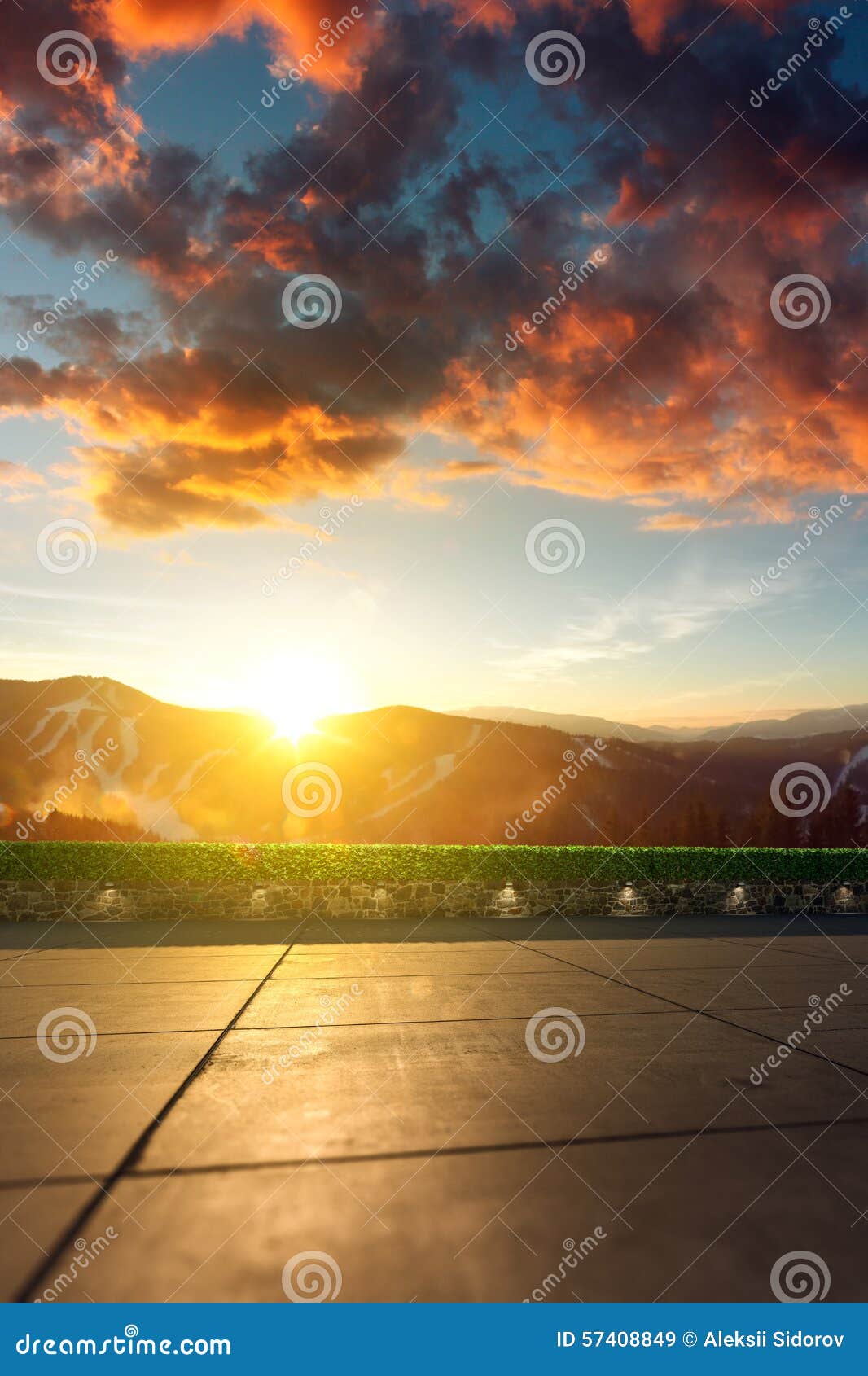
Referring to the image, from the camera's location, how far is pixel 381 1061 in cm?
446

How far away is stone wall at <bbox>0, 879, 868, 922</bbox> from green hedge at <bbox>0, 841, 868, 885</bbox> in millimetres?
163

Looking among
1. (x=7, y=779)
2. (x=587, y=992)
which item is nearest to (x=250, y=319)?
(x=587, y=992)

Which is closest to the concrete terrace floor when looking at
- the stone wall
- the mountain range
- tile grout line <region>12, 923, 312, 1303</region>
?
tile grout line <region>12, 923, 312, 1303</region>

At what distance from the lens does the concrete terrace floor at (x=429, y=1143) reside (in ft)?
7.84

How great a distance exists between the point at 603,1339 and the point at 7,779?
126ft

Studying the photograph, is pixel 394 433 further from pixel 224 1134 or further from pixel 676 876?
pixel 224 1134

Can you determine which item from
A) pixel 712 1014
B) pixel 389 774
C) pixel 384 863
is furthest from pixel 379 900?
pixel 389 774

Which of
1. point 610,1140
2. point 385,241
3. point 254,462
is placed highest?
point 385,241

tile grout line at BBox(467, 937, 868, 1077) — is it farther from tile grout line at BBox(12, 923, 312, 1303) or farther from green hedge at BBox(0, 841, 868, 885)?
green hedge at BBox(0, 841, 868, 885)

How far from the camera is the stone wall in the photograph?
45.0 feet

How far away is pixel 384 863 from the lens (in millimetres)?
14531

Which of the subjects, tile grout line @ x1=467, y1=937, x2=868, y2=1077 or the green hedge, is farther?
the green hedge

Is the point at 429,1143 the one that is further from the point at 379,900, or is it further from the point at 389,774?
the point at 389,774

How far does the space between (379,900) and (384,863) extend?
70cm
